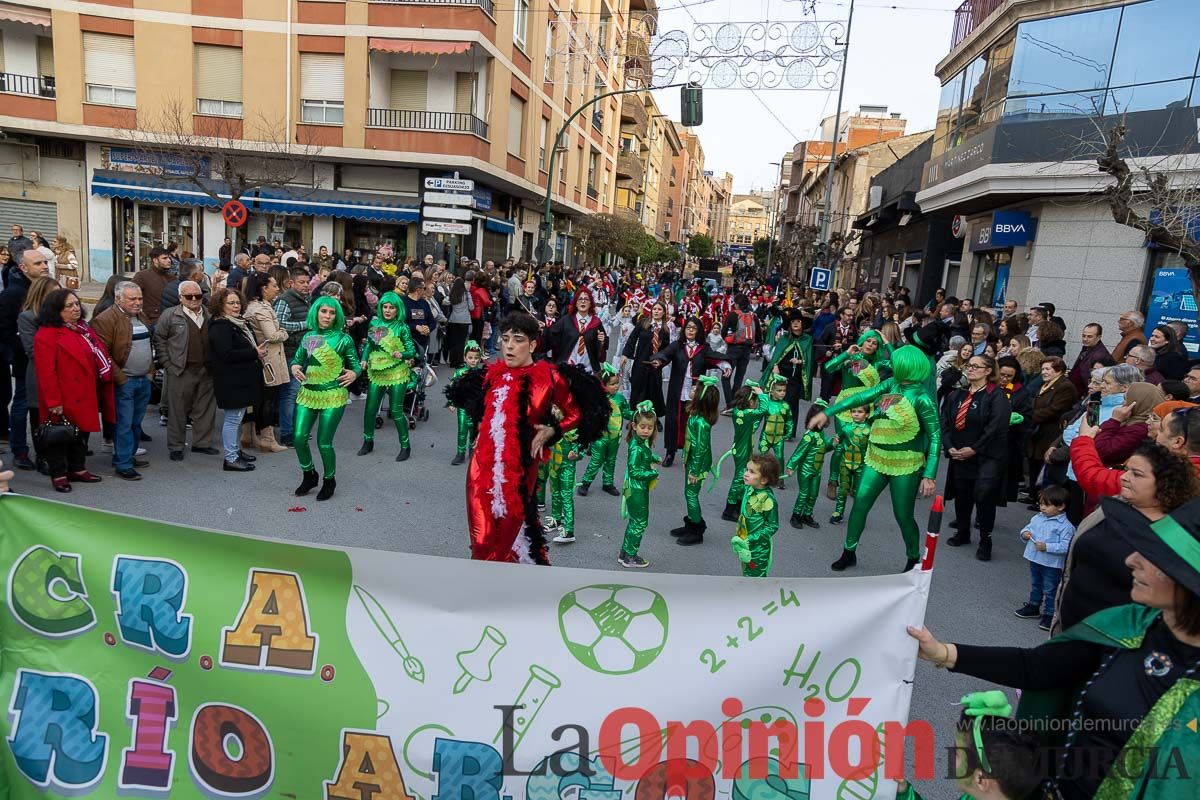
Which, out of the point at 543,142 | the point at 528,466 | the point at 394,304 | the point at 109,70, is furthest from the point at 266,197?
the point at 528,466

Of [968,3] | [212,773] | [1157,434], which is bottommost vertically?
[212,773]

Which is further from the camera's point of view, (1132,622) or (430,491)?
(430,491)

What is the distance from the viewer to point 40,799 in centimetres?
246

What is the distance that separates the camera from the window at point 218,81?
23125 mm

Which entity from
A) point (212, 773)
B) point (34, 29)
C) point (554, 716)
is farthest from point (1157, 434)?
point (34, 29)

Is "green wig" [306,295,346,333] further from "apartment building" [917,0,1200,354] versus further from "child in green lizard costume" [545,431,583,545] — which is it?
"apartment building" [917,0,1200,354]

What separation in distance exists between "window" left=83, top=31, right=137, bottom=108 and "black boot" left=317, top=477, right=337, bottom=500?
71.5 feet

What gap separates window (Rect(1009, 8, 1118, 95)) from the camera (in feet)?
45.8

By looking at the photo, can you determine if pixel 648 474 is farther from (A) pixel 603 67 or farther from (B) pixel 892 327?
(A) pixel 603 67

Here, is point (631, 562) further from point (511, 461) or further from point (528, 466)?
point (511, 461)

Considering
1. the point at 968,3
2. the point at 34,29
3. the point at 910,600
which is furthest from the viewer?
the point at 34,29

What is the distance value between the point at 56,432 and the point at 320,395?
2.06m

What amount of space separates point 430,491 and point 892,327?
6347 mm

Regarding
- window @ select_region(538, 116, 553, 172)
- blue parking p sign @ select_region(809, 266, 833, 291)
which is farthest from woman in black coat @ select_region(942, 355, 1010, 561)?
window @ select_region(538, 116, 553, 172)
